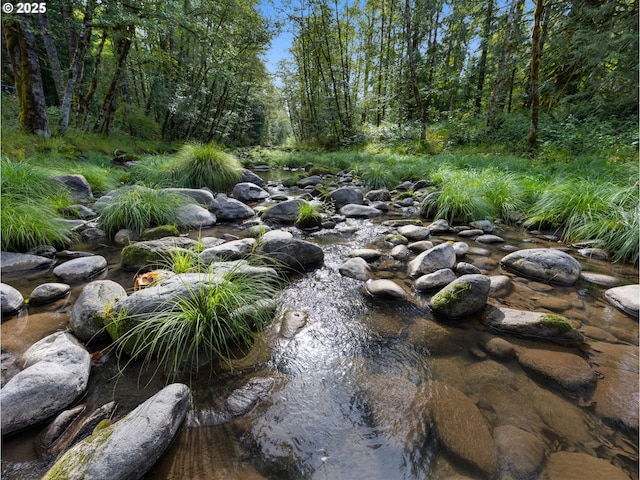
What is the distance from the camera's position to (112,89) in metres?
11.1

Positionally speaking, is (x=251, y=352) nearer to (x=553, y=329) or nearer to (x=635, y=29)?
(x=553, y=329)

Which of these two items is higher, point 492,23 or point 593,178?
point 492,23

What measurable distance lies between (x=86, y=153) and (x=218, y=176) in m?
4.96

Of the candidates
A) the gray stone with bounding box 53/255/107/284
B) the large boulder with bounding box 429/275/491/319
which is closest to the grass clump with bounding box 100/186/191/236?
the gray stone with bounding box 53/255/107/284

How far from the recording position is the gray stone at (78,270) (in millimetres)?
3045

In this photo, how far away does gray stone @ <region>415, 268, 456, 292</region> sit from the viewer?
3.02 m

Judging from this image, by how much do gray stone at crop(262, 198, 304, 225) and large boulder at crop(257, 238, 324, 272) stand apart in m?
1.96

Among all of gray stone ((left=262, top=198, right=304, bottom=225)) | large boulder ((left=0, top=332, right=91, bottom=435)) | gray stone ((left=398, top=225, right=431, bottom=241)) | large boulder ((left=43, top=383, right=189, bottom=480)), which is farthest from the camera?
gray stone ((left=262, top=198, right=304, bottom=225))

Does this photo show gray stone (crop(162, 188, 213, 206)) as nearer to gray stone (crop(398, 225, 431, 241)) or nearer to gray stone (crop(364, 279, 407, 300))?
gray stone (crop(398, 225, 431, 241))

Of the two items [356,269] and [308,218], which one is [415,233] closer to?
[356,269]

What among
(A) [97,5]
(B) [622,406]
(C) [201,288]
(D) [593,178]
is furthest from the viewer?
(A) [97,5]

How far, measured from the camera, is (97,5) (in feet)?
24.1

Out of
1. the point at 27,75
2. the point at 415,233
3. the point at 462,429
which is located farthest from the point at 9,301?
the point at 27,75

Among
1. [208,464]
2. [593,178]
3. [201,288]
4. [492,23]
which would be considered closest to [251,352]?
[201,288]
